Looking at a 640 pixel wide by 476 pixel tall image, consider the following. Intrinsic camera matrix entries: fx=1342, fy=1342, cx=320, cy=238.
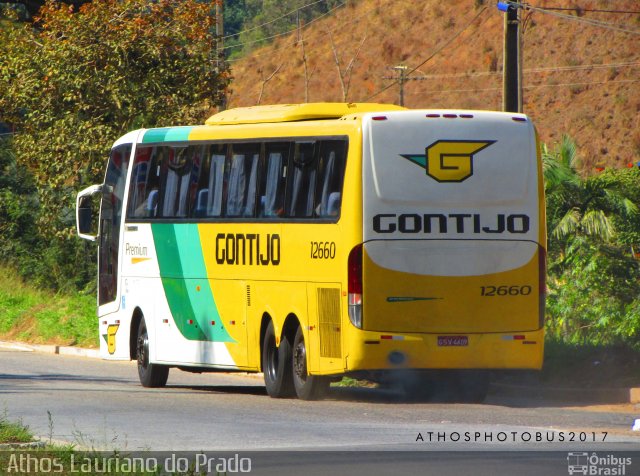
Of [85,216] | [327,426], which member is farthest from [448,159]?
[85,216]

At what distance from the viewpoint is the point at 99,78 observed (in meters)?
29.2

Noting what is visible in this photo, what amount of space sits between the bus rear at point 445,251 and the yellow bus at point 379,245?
1cm

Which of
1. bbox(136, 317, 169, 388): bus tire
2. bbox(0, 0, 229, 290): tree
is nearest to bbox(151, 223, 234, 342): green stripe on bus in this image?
bbox(136, 317, 169, 388): bus tire

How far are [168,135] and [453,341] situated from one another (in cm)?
626

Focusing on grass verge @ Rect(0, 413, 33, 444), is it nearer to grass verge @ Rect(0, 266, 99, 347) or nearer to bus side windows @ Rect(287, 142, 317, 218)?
bus side windows @ Rect(287, 142, 317, 218)

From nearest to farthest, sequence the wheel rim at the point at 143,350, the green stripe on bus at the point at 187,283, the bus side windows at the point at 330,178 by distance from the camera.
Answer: the bus side windows at the point at 330,178
the green stripe on bus at the point at 187,283
the wheel rim at the point at 143,350

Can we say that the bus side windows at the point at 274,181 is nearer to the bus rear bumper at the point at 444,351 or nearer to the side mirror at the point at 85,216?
the bus rear bumper at the point at 444,351

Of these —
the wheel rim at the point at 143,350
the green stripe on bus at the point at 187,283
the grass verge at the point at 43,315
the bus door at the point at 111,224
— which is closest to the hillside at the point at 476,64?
the grass verge at the point at 43,315

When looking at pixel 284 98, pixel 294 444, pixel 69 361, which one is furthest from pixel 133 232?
pixel 284 98

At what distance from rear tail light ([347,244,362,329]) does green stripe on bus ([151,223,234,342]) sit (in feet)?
10.7

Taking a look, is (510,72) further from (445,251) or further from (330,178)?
(445,251)

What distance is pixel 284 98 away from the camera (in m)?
101

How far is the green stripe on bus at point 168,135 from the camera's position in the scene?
20.0 metres

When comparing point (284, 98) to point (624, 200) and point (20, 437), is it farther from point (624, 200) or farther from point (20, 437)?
point (20, 437)
